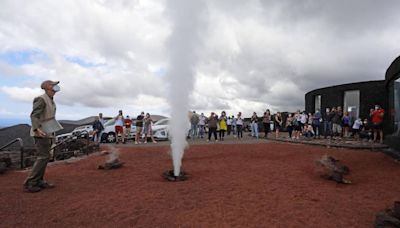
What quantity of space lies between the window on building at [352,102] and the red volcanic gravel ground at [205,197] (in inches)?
640

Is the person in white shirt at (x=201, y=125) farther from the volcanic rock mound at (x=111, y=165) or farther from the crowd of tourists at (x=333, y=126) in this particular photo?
the volcanic rock mound at (x=111, y=165)

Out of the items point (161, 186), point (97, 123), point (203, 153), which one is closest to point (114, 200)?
point (161, 186)

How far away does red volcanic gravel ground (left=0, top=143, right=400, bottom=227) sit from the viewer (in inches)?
185

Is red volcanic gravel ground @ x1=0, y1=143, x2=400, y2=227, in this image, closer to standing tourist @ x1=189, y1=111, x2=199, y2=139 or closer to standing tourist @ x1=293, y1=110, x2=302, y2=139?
standing tourist @ x1=293, y1=110, x2=302, y2=139

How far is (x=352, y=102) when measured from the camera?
24516 millimetres

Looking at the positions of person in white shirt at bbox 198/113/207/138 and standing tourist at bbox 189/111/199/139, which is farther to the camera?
person in white shirt at bbox 198/113/207/138

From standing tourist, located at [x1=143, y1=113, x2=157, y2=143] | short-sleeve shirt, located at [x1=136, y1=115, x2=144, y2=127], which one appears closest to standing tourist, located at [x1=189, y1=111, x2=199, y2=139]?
standing tourist, located at [x1=143, y1=113, x2=157, y2=143]

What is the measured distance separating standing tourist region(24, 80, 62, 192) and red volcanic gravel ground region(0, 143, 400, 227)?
25 cm

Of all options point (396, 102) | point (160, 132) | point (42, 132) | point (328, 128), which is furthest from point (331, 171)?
point (160, 132)

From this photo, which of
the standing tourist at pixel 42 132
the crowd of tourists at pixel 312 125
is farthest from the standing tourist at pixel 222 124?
the standing tourist at pixel 42 132

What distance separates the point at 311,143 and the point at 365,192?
29.4 feet

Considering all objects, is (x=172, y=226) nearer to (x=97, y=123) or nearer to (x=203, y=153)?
(x=203, y=153)

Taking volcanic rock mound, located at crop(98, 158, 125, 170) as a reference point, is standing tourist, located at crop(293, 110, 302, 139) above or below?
above

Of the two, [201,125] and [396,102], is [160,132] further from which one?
[396,102]
